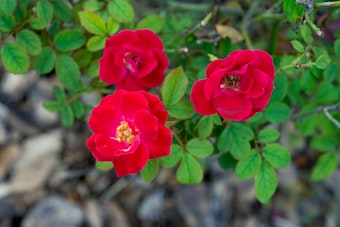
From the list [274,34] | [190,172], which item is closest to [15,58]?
[190,172]

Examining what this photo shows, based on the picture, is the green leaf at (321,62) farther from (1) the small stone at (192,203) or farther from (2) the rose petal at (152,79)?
(1) the small stone at (192,203)

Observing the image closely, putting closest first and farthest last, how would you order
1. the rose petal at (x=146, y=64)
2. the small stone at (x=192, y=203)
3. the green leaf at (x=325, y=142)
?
the rose petal at (x=146, y=64) → the green leaf at (x=325, y=142) → the small stone at (x=192, y=203)

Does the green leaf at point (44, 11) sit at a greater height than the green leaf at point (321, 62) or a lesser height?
greater

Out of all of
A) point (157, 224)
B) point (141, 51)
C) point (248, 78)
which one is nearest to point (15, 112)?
point (157, 224)

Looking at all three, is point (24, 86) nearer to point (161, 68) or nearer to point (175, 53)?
point (175, 53)

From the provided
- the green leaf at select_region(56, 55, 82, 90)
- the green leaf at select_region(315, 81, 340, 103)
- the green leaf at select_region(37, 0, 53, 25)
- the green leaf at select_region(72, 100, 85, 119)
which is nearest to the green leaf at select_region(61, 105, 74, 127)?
the green leaf at select_region(72, 100, 85, 119)

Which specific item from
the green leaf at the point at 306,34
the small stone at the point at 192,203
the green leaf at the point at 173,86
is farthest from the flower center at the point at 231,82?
the small stone at the point at 192,203
